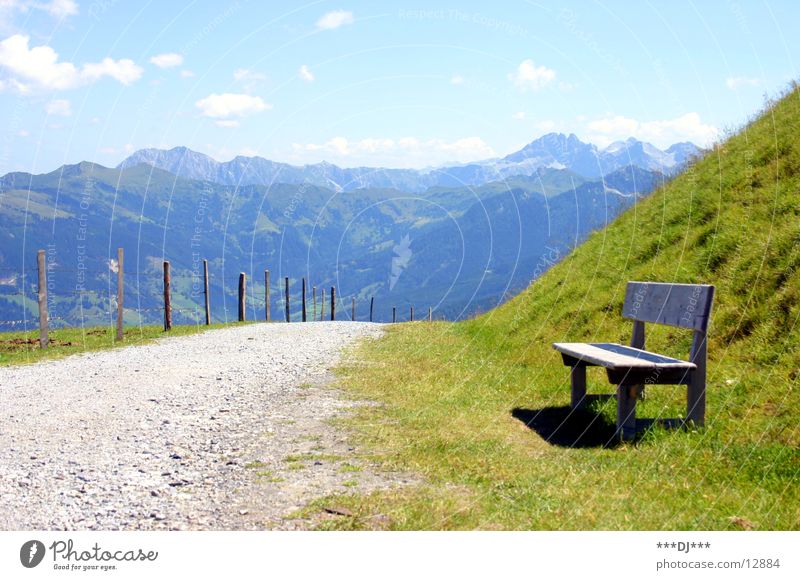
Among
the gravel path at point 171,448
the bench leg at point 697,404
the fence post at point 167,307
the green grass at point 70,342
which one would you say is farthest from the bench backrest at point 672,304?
the fence post at point 167,307

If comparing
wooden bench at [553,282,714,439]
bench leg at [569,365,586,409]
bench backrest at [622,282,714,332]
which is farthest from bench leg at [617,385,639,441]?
bench leg at [569,365,586,409]

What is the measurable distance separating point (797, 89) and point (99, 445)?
23626 mm

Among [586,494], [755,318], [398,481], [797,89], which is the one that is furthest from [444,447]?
[797,89]

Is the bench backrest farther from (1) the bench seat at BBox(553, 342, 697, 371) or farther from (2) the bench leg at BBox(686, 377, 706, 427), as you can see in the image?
(2) the bench leg at BBox(686, 377, 706, 427)

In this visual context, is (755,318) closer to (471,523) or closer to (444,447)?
(444,447)

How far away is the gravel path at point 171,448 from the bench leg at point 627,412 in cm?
337

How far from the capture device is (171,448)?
32.4 ft

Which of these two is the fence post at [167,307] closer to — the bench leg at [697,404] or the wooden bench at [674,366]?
the wooden bench at [674,366]

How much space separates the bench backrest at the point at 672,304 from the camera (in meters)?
9.77

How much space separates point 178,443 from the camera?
33.5 feet

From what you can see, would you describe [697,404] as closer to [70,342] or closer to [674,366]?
[674,366]
